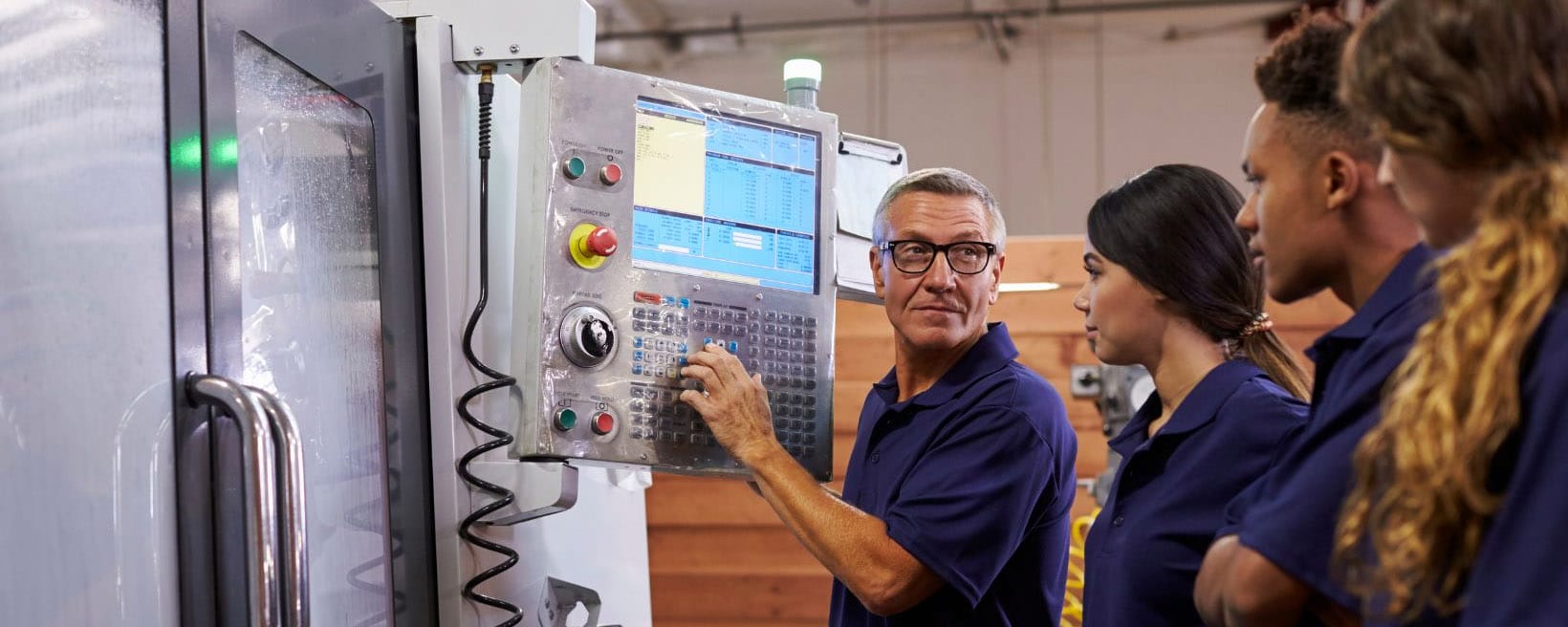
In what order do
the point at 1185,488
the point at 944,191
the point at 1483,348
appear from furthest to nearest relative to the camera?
the point at 944,191 → the point at 1185,488 → the point at 1483,348

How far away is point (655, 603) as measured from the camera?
171 inches

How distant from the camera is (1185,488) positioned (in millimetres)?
1418

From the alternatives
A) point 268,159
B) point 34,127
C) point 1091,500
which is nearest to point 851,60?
point 1091,500

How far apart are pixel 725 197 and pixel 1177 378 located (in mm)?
672

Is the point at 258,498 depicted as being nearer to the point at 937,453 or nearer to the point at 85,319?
the point at 85,319

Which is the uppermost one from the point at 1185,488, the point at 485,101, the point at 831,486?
the point at 485,101

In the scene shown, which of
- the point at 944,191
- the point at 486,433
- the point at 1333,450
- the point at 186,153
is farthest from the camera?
the point at 944,191

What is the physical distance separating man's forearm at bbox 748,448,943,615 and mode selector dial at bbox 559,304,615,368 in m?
0.24

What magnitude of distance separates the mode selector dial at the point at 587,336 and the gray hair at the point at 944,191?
45 cm

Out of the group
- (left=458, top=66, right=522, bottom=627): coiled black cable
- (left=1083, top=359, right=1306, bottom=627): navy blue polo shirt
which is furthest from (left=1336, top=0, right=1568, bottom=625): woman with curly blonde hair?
(left=458, top=66, right=522, bottom=627): coiled black cable

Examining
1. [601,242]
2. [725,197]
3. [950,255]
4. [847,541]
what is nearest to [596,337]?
[601,242]

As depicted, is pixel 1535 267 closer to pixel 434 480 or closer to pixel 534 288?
pixel 534 288

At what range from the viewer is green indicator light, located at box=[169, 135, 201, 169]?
4.07 feet

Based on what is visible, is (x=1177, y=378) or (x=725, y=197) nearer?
(x=1177, y=378)
